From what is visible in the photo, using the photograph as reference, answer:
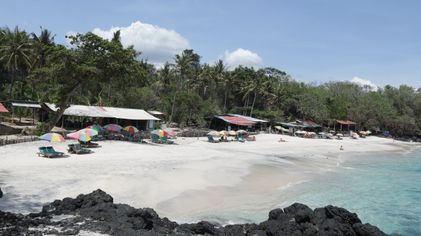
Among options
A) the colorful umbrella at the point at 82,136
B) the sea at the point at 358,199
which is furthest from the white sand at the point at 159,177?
the colorful umbrella at the point at 82,136

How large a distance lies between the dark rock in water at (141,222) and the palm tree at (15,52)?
38.2 metres

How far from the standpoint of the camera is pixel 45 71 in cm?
3281

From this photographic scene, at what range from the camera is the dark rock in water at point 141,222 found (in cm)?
1112

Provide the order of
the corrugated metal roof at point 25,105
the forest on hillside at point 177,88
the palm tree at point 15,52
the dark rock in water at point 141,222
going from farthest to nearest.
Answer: the palm tree at point 15,52 < the corrugated metal roof at point 25,105 < the forest on hillside at point 177,88 < the dark rock in water at point 141,222

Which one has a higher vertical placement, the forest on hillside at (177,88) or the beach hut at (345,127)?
the forest on hillside at (177,88)

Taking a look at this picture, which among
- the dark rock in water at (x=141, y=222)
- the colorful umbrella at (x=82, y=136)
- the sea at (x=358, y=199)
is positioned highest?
the colorful umbrella at (x=82, y=136)

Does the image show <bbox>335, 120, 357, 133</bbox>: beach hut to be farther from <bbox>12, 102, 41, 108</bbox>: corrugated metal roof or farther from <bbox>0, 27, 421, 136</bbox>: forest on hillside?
<bbox>12, 102, 41, 108</bbox>: corrugated metal roof

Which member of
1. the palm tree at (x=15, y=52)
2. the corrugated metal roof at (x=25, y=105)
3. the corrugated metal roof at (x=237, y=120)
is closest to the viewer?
the corrugated metal roof at (x=25, y=105)

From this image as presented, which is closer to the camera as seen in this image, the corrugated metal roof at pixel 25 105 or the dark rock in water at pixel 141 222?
the dark rock in water at pixel 141 222

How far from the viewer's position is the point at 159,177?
2112 centimetres

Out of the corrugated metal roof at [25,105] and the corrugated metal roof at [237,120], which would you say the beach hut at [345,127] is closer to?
the corrugated metal roof at [237,120]

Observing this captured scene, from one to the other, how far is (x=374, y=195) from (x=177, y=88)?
142 feet

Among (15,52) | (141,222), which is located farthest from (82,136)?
(15,52)

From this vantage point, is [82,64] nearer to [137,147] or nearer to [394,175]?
[137,147]
